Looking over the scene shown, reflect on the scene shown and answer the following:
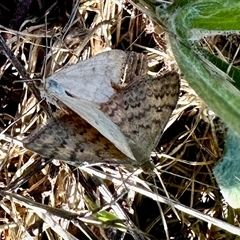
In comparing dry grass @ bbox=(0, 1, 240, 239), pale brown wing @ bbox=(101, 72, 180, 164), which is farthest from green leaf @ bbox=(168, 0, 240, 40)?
dry grass @ bbox=(0, 1, 240, 239)

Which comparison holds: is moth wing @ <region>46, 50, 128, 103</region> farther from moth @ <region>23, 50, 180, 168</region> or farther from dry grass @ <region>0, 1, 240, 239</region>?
dry grass @ <region>0, 1, 240, 239</region>

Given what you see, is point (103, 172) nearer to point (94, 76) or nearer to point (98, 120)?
point (94, 76)

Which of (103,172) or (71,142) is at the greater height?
(71,142)

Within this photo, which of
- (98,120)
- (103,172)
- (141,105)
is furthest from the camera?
(103,172)

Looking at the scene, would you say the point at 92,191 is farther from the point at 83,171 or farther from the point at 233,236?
the point at 233,236

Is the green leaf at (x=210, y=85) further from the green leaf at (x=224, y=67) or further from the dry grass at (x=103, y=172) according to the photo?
the dry grass at (x=103, y=172)

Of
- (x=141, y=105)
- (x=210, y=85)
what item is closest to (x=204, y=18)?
(x=210, y=85)
